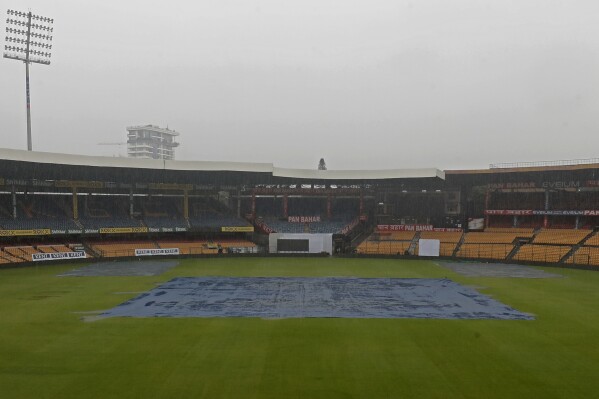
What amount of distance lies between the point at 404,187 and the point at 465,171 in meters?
9.88

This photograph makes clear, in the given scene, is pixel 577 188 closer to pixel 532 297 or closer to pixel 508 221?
pixel 508 221

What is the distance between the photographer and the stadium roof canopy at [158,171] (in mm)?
38281

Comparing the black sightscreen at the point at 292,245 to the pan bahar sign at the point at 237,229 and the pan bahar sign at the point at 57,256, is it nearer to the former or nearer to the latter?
the pan bahar sign at the point at 237,229

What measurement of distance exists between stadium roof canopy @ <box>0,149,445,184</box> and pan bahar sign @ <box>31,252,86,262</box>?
8.43m

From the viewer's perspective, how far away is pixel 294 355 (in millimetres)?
14070

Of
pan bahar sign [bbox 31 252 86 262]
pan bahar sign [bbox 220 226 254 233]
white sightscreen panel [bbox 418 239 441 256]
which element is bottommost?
pan bahar sign [bbox 31 252 86 262]

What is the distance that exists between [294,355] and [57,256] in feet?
113

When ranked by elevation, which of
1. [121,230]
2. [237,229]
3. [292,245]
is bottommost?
[292,245]

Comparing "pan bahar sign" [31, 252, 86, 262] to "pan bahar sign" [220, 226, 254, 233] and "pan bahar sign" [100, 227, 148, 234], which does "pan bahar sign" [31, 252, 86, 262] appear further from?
"pan bahar sign" [220, 226, 254, 233]

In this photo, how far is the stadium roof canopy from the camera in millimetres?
38281

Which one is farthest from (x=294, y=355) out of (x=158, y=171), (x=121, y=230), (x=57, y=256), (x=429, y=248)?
(x=121, y=230)

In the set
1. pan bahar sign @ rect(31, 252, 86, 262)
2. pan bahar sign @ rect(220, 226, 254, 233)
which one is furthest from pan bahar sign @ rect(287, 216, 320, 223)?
Result: pan bahar sign @ rect(31, 252, 86, 262)

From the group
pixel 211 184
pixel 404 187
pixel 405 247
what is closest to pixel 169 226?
pixel 211 184

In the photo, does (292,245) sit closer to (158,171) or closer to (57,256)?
(158,171)
